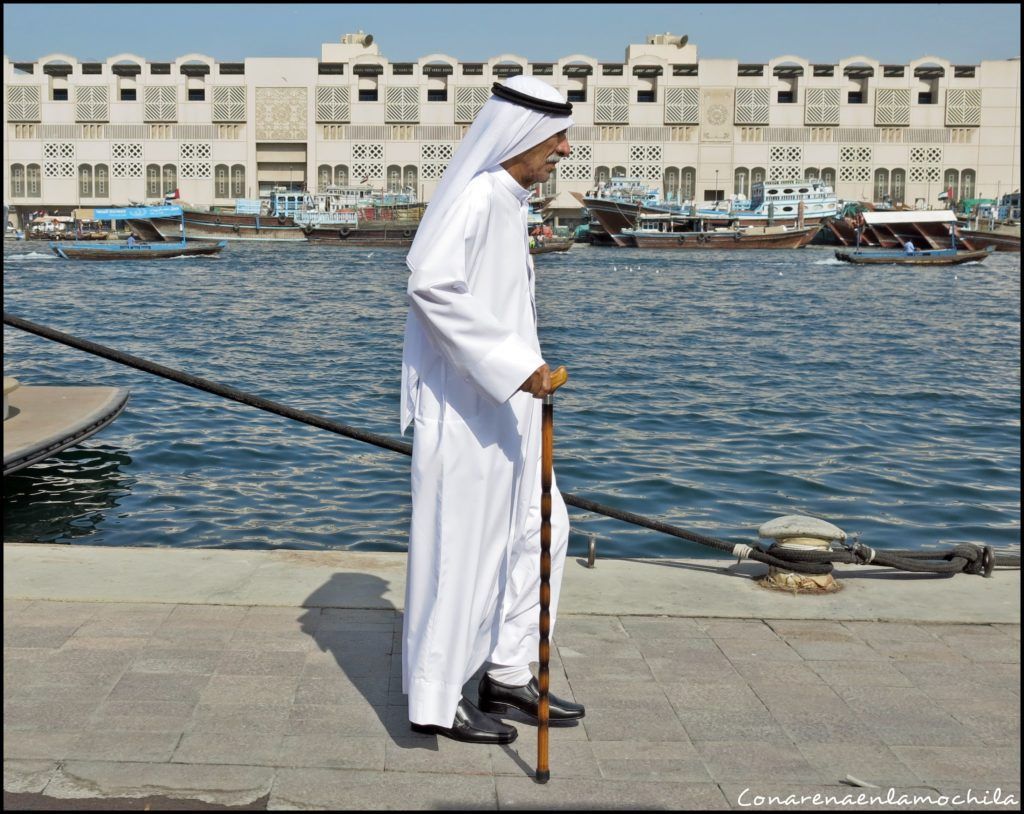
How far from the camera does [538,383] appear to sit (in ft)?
8.79

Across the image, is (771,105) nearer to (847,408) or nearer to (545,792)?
(847,408)

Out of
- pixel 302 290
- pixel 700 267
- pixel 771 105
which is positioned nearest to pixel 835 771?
pixel 302 290

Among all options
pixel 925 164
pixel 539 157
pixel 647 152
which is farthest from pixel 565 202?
pixel 539 157

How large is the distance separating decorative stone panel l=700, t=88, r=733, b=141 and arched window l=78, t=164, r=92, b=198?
36.5m

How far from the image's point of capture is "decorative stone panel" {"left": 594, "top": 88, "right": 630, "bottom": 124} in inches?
2953

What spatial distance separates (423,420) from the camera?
9.21 ft

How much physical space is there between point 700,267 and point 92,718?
42.0 m

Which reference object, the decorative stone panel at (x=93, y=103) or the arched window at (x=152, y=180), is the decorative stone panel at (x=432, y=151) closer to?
the arched window at (x=152, y=180)

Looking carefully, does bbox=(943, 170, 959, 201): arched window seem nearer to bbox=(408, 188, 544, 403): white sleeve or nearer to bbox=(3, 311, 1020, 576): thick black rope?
bbox=(3, 311, 1020, 576): thick black rope

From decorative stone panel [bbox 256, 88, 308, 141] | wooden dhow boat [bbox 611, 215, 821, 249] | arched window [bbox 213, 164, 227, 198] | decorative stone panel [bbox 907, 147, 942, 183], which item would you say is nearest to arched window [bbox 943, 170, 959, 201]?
decorative stone panel [bbox 907, 147, 942, 183]

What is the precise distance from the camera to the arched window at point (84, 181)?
76.3m

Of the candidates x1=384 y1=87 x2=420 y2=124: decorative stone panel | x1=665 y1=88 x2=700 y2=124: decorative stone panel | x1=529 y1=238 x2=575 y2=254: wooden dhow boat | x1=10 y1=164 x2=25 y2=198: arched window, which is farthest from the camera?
x1=10 y1=164 x2=25 y2=198: arched window

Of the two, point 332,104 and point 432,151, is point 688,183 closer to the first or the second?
point 432,151

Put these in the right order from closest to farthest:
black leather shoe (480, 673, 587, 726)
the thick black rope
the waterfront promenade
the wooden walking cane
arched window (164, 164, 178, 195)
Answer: the waterfront promenade, the wooden walking cane, black leather shoe (480, 673, 587, 726), the thick black rope, arched window (164, 164, 178, 195)
